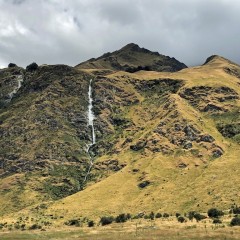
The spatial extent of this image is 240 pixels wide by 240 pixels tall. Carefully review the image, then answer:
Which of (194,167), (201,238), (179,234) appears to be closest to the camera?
(201,238)

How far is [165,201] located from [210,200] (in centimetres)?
1804

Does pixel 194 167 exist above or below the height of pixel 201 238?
above

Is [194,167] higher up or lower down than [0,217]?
higher up

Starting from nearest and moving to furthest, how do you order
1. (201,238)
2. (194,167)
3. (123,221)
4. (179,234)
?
(201,238) < (179,234) < (123,221) < (194,167)

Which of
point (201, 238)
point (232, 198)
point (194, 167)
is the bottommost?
point (201, 238)

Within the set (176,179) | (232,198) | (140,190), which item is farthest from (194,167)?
(232,198)

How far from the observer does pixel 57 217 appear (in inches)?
6585

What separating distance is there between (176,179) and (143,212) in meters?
30.1

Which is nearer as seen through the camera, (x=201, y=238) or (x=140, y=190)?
(x=201, y=238)

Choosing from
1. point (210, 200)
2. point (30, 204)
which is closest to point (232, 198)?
point (210, 200)

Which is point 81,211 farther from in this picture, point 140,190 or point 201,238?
point 201,238

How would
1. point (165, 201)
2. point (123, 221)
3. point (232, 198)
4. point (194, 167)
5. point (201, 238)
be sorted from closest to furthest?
point (201, 238) < point (123, 221) < point (232, 198) < point (165, 201) < point (194, 167)

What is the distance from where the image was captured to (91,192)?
192500 mm

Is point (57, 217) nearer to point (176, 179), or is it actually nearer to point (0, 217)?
point (0, 217)
